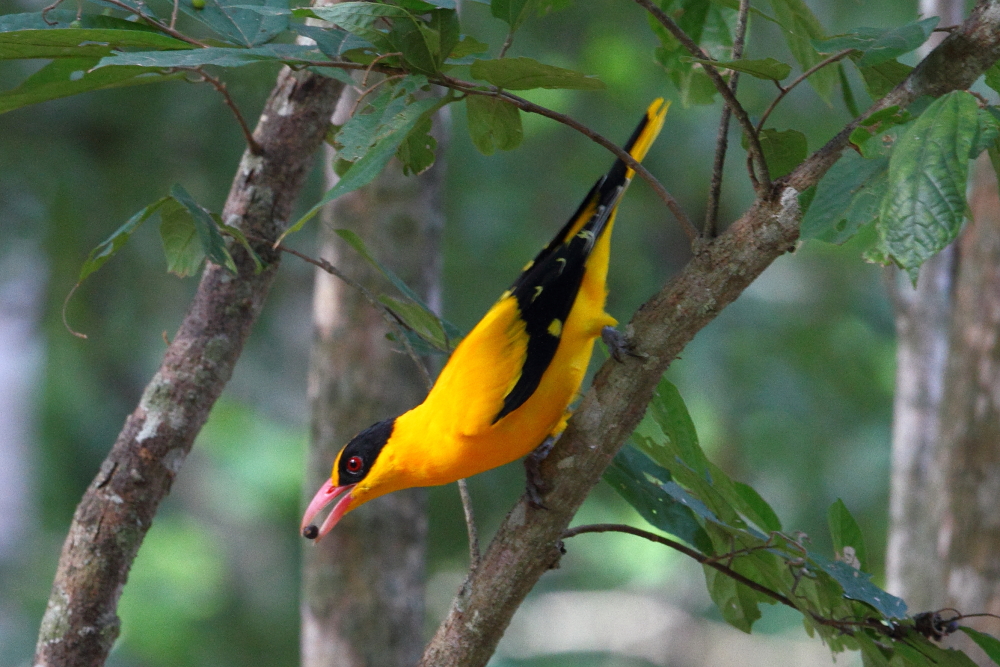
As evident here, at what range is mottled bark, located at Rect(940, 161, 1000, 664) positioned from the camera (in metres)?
2.72

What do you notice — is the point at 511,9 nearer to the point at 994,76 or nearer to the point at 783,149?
the point at 783,149

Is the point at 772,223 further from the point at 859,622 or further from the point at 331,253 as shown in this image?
the point at 331,253

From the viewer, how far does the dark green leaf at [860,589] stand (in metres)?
1.76

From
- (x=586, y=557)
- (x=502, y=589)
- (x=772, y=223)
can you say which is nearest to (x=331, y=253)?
(x=502, y=589)

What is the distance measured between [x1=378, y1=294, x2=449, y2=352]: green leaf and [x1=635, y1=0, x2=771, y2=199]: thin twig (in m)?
0.88

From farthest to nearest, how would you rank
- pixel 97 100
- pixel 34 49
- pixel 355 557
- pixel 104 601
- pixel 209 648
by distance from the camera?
pixel 209 648, pixel 97 100, pixel 355 557, pixel 104 601, pixel 34 49

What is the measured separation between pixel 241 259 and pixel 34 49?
95cm

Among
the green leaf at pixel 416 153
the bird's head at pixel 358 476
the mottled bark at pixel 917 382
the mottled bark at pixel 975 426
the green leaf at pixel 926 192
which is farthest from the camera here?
the mottled bark at pixel 917 382

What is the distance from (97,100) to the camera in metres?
6.02

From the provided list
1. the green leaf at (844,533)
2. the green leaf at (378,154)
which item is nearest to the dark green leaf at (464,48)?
the green leaf at (378,154)

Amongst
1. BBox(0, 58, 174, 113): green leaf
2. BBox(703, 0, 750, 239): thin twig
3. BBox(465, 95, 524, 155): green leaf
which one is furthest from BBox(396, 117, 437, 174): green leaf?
BBox(703, 0, 750, 239): thin twig

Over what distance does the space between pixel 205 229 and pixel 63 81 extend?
357mm

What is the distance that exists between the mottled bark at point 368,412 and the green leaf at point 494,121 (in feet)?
5.04

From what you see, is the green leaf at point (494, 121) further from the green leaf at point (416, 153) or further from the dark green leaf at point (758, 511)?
the dark green leaf at point (758, 511)
